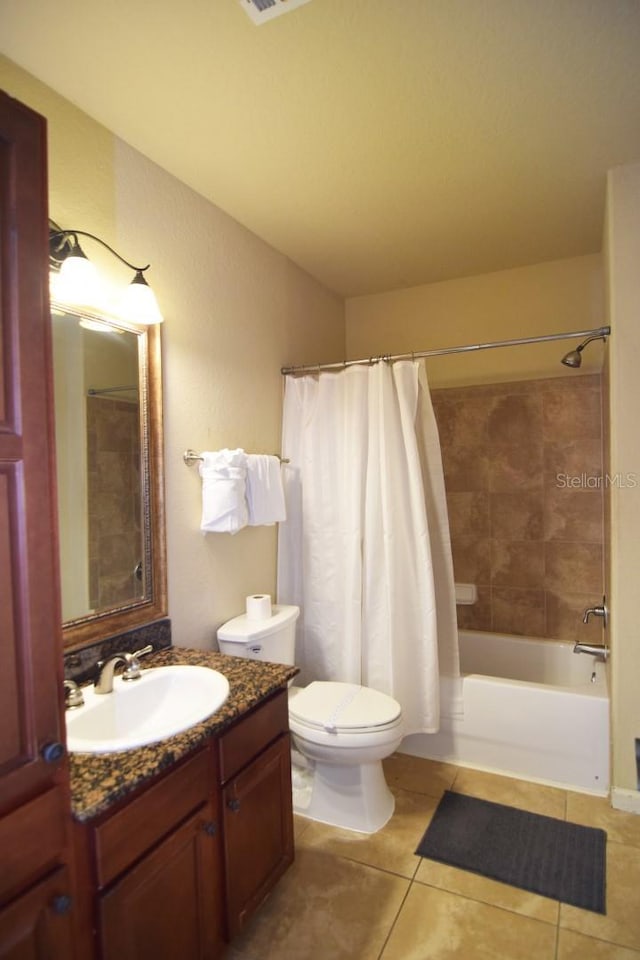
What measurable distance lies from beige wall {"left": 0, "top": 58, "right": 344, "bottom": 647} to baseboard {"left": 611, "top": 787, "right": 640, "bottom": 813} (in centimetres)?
167

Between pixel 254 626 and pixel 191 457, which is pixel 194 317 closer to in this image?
pixel 191 457

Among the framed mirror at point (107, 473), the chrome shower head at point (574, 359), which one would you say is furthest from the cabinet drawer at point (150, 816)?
the chrome shower head at point (574, 359)

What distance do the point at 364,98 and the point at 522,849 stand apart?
2.60m

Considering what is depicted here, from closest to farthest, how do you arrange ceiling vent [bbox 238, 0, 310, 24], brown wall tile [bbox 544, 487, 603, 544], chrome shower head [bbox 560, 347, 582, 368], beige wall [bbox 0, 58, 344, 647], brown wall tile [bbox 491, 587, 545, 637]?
ceiling vent [bbox 238, 0, 310, 24]
beige wall [bbox 0, 58, 344, 647]
chrome shower head [bbox 560, 347, 582, 368]
brown wall tile [bbox 544, 487, 603, 544]
brown wall tile [bbox 491, 587, 545, 637]

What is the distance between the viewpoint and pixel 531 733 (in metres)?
2.34

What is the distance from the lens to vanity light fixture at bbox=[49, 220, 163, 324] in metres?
1.50

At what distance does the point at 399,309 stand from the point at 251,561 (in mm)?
1903

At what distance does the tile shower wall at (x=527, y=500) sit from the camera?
290cm

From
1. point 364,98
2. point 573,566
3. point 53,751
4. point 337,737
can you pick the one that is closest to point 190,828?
point 53,751

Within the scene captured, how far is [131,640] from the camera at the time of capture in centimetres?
173

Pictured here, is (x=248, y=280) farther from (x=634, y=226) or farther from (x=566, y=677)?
(x=566, y=677)

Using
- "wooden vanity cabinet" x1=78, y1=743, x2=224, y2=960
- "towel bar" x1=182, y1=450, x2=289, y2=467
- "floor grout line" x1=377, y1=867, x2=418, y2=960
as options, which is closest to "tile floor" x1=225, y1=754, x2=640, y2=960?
"floor grout line" x1=377, y1=867, x2=418, y2=960

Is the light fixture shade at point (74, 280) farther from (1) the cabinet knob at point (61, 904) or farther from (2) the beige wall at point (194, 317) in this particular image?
(1) the cabinet knob at point (61, 904)

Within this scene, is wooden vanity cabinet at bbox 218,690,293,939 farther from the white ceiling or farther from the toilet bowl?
the white ceiling
